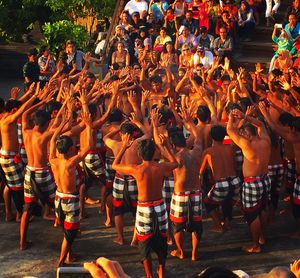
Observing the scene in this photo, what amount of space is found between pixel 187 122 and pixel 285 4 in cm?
1292

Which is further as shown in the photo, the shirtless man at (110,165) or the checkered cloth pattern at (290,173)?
the checkered cloth pattern at (290,173)

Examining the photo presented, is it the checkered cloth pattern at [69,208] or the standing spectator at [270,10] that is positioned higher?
the standing spectator at [270,10]

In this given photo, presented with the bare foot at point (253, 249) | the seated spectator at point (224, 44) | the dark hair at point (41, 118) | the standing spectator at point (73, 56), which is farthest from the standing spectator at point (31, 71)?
the bare foot at point (253, 249)

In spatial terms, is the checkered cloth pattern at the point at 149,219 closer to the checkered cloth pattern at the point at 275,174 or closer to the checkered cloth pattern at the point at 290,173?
the checkered cloth pattern at the point at 275,174

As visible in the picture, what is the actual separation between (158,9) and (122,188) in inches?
463

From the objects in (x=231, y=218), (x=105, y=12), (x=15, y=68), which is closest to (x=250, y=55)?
(x=105, y=12)

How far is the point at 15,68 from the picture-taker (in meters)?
23.6

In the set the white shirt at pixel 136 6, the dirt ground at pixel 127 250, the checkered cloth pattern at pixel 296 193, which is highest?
the white shirt at pixel 136 6

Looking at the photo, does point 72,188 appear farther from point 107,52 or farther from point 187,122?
point 107,52

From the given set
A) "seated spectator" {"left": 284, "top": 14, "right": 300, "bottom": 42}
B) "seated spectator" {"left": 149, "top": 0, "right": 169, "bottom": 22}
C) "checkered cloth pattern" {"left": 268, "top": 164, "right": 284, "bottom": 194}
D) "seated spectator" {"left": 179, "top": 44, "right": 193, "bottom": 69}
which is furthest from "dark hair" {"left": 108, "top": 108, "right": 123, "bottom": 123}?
"seated spectator" {"left": 149, "top": 0, "right": 169, "bottom": 22}

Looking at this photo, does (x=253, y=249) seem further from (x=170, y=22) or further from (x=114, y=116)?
(x=170, y=22)

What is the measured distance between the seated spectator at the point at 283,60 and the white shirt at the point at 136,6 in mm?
5739

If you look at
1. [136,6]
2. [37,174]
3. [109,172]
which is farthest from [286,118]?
[136,6]

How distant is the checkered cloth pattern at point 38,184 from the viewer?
9.73m
